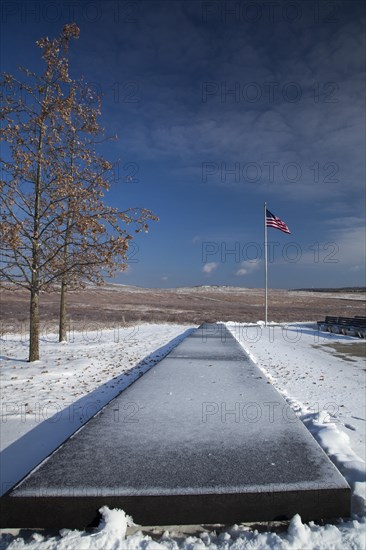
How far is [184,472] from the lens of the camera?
3.12 meters

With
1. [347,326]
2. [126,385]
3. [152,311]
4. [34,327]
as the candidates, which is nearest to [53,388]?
[126,385]

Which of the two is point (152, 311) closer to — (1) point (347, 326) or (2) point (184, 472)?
(1) point (347, 326)

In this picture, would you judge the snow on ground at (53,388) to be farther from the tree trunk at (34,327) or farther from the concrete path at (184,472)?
the concrete path at (184,472)

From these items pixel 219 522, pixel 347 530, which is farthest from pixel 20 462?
pixel 347 530

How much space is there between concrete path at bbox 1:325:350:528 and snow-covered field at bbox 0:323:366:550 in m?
0.12

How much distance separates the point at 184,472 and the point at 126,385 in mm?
5201

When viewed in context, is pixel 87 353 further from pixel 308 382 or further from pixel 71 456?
pixel 71 456

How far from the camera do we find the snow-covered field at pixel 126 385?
101 inches

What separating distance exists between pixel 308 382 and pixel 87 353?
7539mm

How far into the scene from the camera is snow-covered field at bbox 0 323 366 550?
2553 mm

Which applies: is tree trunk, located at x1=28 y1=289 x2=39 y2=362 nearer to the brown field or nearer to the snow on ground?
the snow on ground

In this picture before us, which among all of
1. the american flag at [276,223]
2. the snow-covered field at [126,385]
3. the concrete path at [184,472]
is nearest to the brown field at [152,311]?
the snow-covered field at [126,385]

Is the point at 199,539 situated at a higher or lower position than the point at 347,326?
lower

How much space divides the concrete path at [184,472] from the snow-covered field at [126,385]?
0.12 metres
